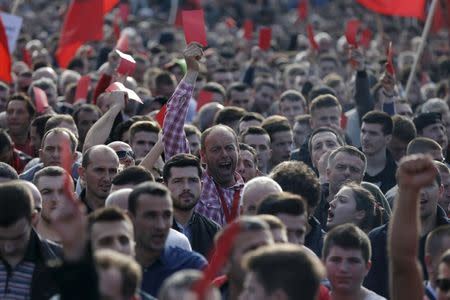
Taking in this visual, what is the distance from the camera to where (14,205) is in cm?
749

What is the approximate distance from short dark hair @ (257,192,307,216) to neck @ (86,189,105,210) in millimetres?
2036

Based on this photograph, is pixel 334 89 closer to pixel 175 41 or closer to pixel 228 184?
pixel 228 184

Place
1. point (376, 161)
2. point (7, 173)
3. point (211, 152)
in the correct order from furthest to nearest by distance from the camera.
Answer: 1. point (376, 161)
2. point (211, 152)
3. point (7, 173)

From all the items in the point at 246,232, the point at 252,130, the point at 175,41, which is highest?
the point at 246,232

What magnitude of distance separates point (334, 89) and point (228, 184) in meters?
7.49

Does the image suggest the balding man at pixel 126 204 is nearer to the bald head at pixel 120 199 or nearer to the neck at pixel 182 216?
the bald head at pixel 120 199

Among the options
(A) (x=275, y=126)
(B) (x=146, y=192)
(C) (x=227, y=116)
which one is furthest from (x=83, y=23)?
(B) (x=146, y=192)

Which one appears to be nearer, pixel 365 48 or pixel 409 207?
pixel 409 207

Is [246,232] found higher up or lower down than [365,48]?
higher up

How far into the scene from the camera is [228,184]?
10.6 m

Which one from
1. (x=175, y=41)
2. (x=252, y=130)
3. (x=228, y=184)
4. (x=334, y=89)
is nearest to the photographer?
(x=228, y=184)

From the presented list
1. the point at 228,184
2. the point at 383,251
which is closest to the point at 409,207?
the point at 383,251

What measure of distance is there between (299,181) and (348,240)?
1.65 meters

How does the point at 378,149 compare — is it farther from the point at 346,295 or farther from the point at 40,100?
the point at 346,295
